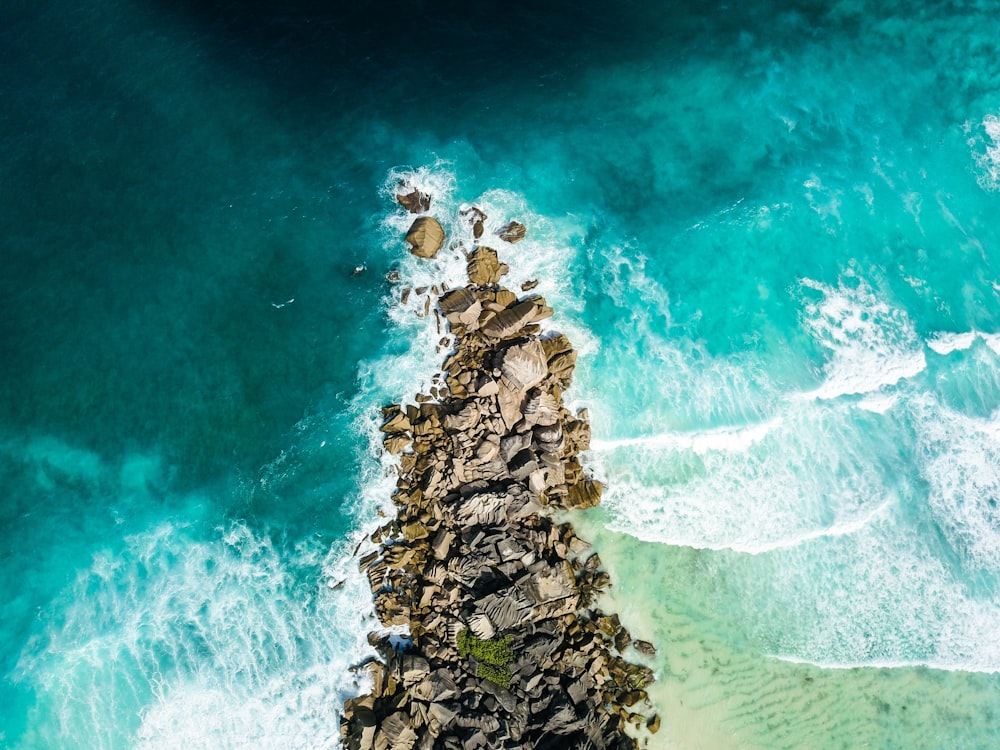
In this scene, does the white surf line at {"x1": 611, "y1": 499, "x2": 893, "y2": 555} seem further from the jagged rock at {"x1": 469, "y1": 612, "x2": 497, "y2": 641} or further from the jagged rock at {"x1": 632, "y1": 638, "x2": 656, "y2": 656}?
the jagged rock at {"x1": 469, "y1": 612, "x2": 497, "y2": 641}

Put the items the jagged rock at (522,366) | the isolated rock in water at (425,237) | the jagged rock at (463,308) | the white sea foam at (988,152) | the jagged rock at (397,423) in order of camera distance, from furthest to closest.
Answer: the white sea foam at (988,152), the isolated rock in water at (425,237), the jagged rock at (463,308), the jagged rock at (397,423), the jagged rock at (522,366)

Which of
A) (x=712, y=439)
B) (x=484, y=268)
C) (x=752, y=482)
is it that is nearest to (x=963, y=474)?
(x=752, y=482)

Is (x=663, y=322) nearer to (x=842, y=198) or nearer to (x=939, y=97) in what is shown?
(x=842, y=198)

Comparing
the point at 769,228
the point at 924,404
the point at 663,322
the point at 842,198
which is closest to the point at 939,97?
the point at 842,198

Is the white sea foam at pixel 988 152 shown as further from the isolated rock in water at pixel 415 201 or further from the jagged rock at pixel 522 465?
the isolated rock in water at pixel 415 201

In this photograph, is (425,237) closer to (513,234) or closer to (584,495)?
(513,234)

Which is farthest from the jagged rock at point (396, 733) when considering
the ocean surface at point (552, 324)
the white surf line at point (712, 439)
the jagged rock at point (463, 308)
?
the jagged rock at point (463, 308)
